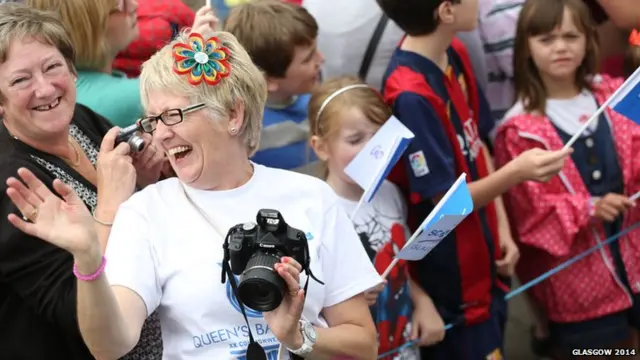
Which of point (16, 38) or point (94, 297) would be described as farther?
point (16, 38)

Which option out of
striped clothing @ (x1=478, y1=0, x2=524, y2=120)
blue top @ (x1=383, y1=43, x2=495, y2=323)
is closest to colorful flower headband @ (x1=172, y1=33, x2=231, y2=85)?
blue top @ (x1=383, y1=43, x2=495, y2=323)

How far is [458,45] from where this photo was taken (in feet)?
11.1

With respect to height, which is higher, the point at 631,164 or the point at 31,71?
the point at 31,71

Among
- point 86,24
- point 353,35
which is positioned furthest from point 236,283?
point 353,35

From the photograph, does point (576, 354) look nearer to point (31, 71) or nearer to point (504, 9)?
point (504, 9)

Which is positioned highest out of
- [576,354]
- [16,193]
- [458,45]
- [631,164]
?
[16,193]

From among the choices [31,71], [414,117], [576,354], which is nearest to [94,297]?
[31,71]

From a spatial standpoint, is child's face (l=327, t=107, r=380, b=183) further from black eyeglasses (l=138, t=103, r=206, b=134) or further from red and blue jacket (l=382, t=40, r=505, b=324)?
black eyeglasses (l=138, t=103, r=206, b=134)

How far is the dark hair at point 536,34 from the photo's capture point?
3.35 meters

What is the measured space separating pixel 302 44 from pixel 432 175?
0.67 metres

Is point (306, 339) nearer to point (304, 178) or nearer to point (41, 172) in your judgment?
point (304, 178)

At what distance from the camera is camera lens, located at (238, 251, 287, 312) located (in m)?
1.86

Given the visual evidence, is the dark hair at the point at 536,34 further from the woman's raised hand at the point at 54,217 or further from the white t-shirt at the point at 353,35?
the woman's raised hand at the point at 54,217

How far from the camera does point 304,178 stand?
2.30 m
